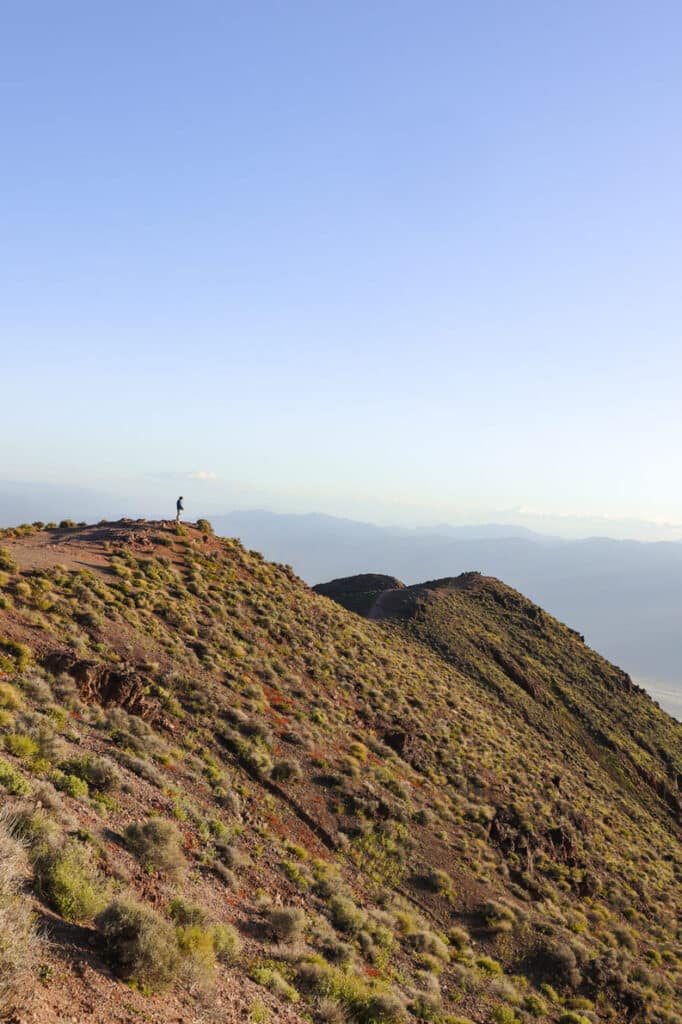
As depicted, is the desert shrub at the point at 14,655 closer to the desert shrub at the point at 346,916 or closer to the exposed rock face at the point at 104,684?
the exposed rock face at the point at 104,684

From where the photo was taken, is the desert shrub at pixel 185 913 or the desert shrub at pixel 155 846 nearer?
the desert shrub at pixel 185 913

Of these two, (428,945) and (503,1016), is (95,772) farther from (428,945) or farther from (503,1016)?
(503,1016)

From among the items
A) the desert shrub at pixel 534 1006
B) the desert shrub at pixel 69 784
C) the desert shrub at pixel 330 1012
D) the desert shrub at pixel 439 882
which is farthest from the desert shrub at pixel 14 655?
the desert shrub at pixel 534 1006

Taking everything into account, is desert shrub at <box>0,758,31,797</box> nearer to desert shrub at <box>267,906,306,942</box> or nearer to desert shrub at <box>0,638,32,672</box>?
desert shrub at <box>267,906,306,942</box>

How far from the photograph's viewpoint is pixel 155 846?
12.0 meters

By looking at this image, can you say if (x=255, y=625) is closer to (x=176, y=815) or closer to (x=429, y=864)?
(x=429, y=864)

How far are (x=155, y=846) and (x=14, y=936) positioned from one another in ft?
16.9

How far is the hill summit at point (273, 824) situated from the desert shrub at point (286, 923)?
0.05 m

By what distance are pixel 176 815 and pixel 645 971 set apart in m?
18.1

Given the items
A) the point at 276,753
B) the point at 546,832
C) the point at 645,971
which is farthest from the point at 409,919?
the point at 546,832

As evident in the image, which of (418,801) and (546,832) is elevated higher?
(418,801)

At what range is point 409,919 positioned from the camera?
55.7 ft

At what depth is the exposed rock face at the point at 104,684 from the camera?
59.7 feet

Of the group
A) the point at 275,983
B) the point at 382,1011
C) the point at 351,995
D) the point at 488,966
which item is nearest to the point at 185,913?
the point at 275,983
